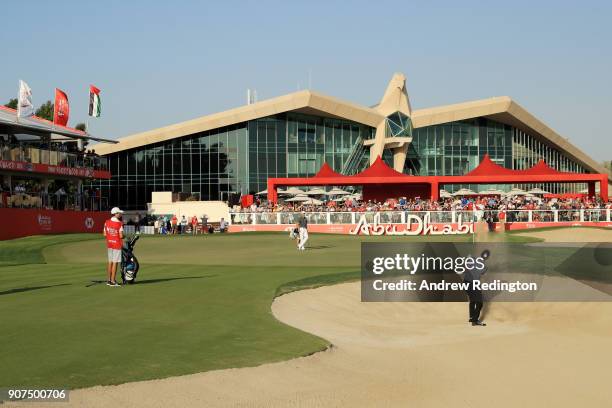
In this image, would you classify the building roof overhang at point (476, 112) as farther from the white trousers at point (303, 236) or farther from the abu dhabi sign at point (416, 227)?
the white trousers at point (303, 236)

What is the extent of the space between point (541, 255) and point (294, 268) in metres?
8.40

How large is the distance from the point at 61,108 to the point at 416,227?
28.1 m

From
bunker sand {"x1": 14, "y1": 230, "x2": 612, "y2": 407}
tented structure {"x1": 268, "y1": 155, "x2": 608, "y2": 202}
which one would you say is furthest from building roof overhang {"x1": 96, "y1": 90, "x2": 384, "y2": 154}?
bunker sand {"x1": 14, "y1": 230, "x2": 612, "y2": 407}

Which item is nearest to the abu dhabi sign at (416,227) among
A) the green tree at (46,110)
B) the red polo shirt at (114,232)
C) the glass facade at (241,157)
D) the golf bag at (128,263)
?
the glass facade at (241,157)

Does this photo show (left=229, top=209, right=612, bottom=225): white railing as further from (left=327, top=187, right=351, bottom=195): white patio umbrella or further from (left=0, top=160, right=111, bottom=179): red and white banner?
(left=327, top=187, right=351, bottom=195): white patio umbrella

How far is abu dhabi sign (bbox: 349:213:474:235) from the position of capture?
2072 inches

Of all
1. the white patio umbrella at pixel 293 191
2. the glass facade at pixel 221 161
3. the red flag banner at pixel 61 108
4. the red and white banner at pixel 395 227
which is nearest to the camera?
the red and white banner at pixel 395 227

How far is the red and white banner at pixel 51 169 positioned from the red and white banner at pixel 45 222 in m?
2.63

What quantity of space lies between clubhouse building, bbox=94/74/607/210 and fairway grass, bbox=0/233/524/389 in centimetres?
4880

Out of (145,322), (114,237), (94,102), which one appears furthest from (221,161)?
(145,322)

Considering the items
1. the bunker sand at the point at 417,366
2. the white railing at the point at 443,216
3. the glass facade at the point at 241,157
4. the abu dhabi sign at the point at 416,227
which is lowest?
the bunker sand at the point at 417,366

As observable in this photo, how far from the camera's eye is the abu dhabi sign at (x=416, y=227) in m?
52.6

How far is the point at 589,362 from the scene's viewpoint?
13359 mm

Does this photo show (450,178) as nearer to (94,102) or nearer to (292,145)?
(292,145)
